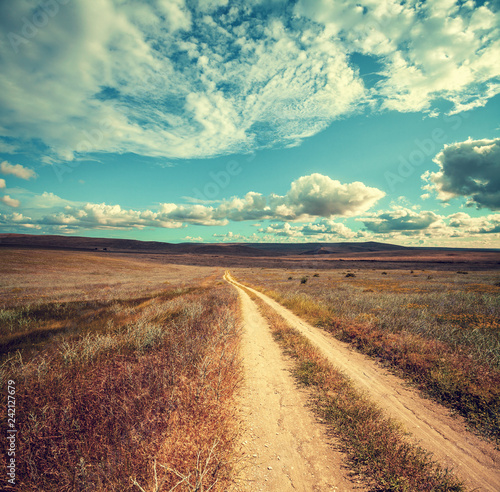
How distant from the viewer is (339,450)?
387 centimetres

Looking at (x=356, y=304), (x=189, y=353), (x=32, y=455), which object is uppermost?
(x=32, y=455)

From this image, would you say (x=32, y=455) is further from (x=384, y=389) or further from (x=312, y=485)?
(x=384, y=389)

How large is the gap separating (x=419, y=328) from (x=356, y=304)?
5.67m

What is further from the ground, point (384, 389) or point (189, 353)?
point (189, 353)

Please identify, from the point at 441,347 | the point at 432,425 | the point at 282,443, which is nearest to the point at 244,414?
the point at 282,443

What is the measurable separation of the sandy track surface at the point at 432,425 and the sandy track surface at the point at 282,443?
1.92 meters

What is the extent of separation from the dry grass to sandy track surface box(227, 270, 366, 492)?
31cm

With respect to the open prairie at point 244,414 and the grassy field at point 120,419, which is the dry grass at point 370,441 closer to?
the open prairie at point 244,414

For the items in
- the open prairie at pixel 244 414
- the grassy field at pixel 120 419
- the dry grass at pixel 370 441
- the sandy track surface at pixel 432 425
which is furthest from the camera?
the sandy track surface at pixel 432 425

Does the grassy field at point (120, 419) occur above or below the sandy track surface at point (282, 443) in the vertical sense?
above

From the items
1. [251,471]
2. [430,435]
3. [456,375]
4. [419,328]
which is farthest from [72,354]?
[419,328]

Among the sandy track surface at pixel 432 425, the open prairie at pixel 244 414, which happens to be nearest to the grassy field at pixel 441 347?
the open prairie at pixel 244 414

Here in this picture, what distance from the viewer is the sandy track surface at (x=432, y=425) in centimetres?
361

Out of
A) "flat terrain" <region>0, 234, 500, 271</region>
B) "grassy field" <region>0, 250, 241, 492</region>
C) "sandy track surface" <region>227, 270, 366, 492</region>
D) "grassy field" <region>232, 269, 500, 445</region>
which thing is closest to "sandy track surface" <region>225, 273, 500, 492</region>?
"grassy field" <region>232, 269, 500, 445</region>
